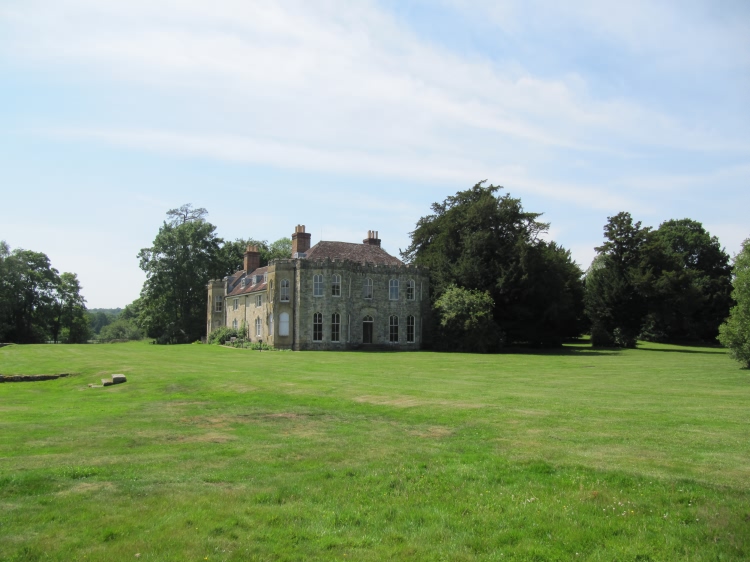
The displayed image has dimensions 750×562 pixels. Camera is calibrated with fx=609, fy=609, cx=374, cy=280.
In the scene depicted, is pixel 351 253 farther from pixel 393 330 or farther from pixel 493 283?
pixel 493 283

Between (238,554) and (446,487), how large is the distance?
135 inches

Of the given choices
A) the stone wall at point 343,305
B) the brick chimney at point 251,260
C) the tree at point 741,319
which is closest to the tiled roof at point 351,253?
the stone wall at point 343,305

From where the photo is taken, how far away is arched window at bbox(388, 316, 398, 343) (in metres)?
56.2

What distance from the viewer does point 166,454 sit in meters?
11.0

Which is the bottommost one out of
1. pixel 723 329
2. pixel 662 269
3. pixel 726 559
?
pixel 726 559

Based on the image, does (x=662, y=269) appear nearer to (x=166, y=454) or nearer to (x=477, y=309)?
(x=477, y=309)

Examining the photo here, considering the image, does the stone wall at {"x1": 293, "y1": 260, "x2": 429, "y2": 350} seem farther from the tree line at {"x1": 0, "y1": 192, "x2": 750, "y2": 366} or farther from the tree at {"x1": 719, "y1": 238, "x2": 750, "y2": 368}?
the tree at {"x1": 719, "y1": 238, "x2": 750, "y2": 368}

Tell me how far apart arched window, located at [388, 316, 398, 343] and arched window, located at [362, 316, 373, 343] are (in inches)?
75.5

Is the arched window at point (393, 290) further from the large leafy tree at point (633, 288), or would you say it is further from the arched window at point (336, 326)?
the large leafy tree at point (633, 288)

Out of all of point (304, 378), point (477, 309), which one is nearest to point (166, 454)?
point (304, 378)

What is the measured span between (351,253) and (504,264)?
14502 mm

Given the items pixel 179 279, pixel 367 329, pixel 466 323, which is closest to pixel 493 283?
pixel 466 323

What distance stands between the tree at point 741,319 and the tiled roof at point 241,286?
124 ft

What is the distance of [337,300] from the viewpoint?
5322 centimetres
